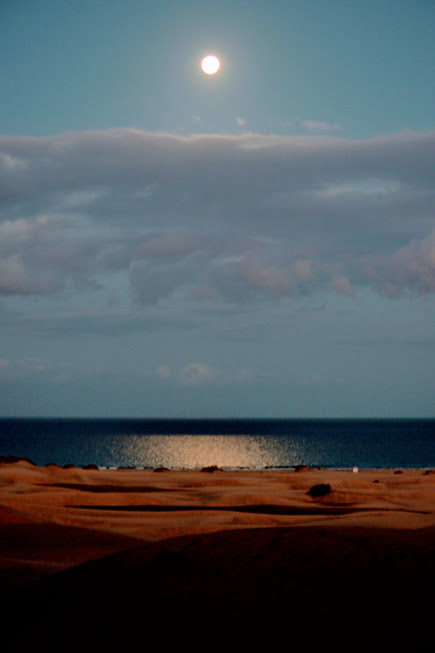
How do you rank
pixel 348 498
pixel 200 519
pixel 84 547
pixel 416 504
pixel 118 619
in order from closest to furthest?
pixel 118 619 → pixel 84 547 → pixel 200 519 → pixel 416 504 → pixel 348 498

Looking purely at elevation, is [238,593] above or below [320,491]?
above

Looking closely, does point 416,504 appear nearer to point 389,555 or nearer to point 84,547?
point 84,547

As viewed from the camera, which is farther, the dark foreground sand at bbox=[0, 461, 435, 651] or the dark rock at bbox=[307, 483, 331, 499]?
the dark rock at bbox=[307, 483, 331, 499]

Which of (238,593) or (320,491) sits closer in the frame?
(238,593)

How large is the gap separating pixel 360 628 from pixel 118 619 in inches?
46.5

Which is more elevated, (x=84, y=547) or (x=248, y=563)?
(x=248, y=563)

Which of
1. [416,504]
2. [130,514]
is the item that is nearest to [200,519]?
[130,514]

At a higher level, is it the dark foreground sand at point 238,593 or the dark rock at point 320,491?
the dark foreground sand at point 238,593

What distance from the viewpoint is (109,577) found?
11.9 feet

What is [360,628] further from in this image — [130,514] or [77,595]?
[130,514]

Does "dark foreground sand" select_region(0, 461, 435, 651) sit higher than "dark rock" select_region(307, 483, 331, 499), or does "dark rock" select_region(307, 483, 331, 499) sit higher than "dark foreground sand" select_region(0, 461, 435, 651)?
"dark foreground sand" select_region(0, 461, 435, 651)

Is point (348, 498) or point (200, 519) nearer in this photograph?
point (200, 519)

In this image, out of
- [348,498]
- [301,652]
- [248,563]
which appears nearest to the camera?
[301,652]

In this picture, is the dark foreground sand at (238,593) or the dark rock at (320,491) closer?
the dark foreground sand at (238,593)
